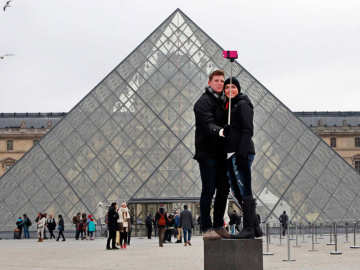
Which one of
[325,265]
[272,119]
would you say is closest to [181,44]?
[272,119]

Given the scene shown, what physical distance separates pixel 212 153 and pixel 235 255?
3.12 ft

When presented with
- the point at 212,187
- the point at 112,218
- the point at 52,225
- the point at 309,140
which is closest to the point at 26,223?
the point at 52,225

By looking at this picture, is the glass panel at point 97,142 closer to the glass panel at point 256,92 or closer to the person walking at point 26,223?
the person walking at point 26,223

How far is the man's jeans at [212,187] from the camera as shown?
19.7 feet

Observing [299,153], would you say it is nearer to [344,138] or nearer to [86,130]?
[86,130]

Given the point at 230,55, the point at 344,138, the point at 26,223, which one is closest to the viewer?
the point at 230,55

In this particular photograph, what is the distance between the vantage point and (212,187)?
6043mm

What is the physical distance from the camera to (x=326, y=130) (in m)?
68.2

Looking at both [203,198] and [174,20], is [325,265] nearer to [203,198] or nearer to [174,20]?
[203,198]

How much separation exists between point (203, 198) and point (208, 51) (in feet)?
72.6

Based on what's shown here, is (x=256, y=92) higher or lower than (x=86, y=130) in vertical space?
higher

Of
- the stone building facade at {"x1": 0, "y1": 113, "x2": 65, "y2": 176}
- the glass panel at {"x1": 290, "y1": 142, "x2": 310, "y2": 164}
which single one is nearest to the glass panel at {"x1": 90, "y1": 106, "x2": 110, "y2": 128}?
the glass panel at {"x1": 290, "y1": 142, "x2": 310, "y2": 164}

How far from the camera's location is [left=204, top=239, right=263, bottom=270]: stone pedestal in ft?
18.7

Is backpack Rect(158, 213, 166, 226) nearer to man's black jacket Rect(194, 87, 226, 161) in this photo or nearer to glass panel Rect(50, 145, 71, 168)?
glass panel Rect(50, 145, 71, 168)
